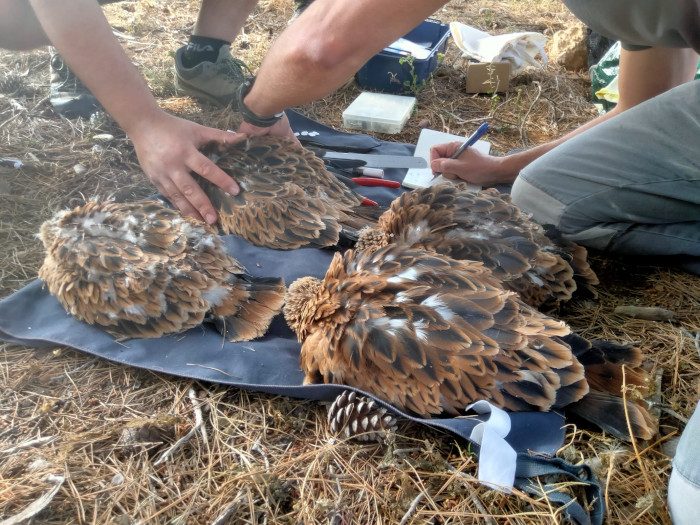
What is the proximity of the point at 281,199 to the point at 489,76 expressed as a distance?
121 inches

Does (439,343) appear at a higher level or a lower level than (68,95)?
lower

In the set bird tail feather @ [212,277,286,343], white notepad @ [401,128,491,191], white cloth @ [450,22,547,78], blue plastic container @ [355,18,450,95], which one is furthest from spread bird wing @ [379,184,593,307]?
white cloth @ [450,22,547,78]

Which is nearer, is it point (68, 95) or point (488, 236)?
point (488, 236)

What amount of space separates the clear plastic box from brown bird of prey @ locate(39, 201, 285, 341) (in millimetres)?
2247

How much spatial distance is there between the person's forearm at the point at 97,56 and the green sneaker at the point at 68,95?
3.81 ft

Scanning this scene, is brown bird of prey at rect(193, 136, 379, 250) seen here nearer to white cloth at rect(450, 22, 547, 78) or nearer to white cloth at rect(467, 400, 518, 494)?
white cloth at rect(467, 400, 518, 494)

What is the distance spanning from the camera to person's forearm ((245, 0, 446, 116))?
2029 mm

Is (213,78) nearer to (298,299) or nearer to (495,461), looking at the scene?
(298,299)

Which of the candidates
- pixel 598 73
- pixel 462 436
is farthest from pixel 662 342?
pixel 598 73

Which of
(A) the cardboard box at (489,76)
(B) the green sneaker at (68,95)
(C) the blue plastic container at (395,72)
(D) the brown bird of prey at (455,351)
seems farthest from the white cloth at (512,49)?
(D) the brown bird of prey at (455,351)

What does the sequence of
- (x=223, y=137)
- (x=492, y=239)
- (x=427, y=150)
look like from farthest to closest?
(x=427, y=150) < (x=223, y=137) < (x=492, y=239)

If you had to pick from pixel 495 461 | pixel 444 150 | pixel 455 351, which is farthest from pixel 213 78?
pixel 495 461

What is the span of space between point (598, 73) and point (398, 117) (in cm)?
207

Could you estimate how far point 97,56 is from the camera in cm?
287
